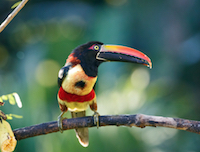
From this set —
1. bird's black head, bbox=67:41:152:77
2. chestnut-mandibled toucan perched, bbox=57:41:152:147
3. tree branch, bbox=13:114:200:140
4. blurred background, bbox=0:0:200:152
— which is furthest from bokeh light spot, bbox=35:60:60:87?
tree branch, bbox=13:114:200:140

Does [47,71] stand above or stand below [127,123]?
below

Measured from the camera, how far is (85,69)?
91.2 inches

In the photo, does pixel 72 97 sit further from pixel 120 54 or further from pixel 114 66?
pixel 114 66

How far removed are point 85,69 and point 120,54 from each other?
35 cm

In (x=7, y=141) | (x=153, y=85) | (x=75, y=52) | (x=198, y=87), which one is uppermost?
(x=75, y=52)

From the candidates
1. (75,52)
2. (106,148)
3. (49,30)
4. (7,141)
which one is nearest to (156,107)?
(106,148)

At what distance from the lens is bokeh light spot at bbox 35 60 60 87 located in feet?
14.7

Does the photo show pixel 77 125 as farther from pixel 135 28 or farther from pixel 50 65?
pixel 135 28

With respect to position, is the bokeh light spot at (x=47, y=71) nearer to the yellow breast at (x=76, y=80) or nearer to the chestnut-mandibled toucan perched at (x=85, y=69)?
the chestnut-mandibled toucan perched at (x=85, y=69)

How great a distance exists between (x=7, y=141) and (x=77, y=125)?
0.60 meters

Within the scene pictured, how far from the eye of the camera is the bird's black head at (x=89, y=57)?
234 centimetres

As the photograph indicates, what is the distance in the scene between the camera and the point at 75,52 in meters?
2.46

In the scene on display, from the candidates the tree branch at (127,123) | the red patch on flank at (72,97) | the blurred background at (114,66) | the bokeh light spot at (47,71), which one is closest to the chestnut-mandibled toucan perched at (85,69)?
the red patch on flank at (72,97)

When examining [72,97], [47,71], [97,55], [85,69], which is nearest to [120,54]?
[97,55]
